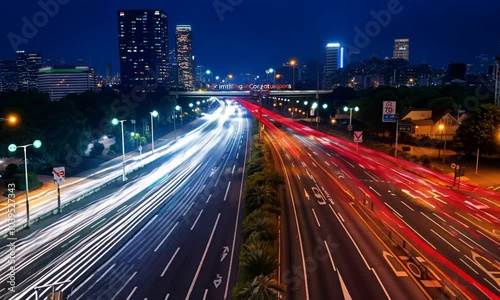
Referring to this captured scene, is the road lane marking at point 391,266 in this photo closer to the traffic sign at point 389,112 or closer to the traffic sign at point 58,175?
the traffic sign at point 58,175

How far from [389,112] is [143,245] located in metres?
39.9

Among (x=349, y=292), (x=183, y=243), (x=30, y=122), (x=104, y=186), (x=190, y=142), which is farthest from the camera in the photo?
(x=190, y=142)

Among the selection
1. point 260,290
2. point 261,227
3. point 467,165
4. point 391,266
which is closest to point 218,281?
point 261,227

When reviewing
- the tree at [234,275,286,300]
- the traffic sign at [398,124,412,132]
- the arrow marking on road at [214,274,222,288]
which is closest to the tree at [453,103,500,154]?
the traffic sign at [398,124,412,132]

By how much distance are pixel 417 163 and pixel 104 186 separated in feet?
134

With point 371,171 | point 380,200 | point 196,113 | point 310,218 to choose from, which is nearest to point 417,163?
point 371,171

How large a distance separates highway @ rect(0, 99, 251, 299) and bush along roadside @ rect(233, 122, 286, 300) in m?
2.21

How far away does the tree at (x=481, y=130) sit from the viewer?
5088cm

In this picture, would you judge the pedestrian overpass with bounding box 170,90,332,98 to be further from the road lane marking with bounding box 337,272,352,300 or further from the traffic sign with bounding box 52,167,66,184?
the road lane marking with bounding box 337,272,352,300

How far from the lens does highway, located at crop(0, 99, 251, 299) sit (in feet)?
69.4

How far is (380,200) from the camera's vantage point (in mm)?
37031

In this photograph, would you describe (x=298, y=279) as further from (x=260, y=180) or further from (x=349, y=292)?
(x=260, y=180)

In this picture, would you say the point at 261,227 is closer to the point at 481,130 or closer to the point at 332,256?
the point at 332,256

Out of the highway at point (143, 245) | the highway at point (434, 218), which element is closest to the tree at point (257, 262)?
the highway at point (143, 245)
